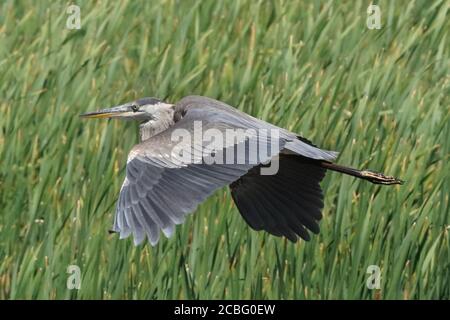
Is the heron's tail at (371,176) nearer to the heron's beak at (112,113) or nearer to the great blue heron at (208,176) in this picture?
the great blue heron at (208,176)

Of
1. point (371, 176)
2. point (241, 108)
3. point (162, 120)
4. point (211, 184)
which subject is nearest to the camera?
point (211, 184)

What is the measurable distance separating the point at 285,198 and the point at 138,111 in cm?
68

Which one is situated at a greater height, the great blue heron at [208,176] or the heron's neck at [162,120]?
the heron's neck at [162,120]

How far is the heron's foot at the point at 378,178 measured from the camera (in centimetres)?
426

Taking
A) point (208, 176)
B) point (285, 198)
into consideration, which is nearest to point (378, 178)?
point (285, 198)

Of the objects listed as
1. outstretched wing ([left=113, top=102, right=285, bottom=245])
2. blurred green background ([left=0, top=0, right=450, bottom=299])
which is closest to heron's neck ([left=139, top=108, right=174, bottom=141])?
blurred green background ([left=0, top=0, right=450, bottom=299])

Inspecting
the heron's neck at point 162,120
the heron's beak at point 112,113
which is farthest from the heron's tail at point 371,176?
the heron's beak at point 112,113

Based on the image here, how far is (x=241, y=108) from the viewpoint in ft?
16.2

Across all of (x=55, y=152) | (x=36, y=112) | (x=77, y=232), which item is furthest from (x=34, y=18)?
(x=77, y=232)

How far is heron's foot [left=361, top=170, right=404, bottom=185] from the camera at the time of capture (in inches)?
168

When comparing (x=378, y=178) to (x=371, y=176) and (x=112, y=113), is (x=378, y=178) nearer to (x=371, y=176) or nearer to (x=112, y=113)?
(x=371, y=176)

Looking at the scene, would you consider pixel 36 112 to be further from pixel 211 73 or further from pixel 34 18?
pixel 34 18

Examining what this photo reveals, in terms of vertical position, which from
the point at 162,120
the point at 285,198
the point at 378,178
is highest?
the point at 162,120

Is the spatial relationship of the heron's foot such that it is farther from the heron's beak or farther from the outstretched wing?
the heron's beak
